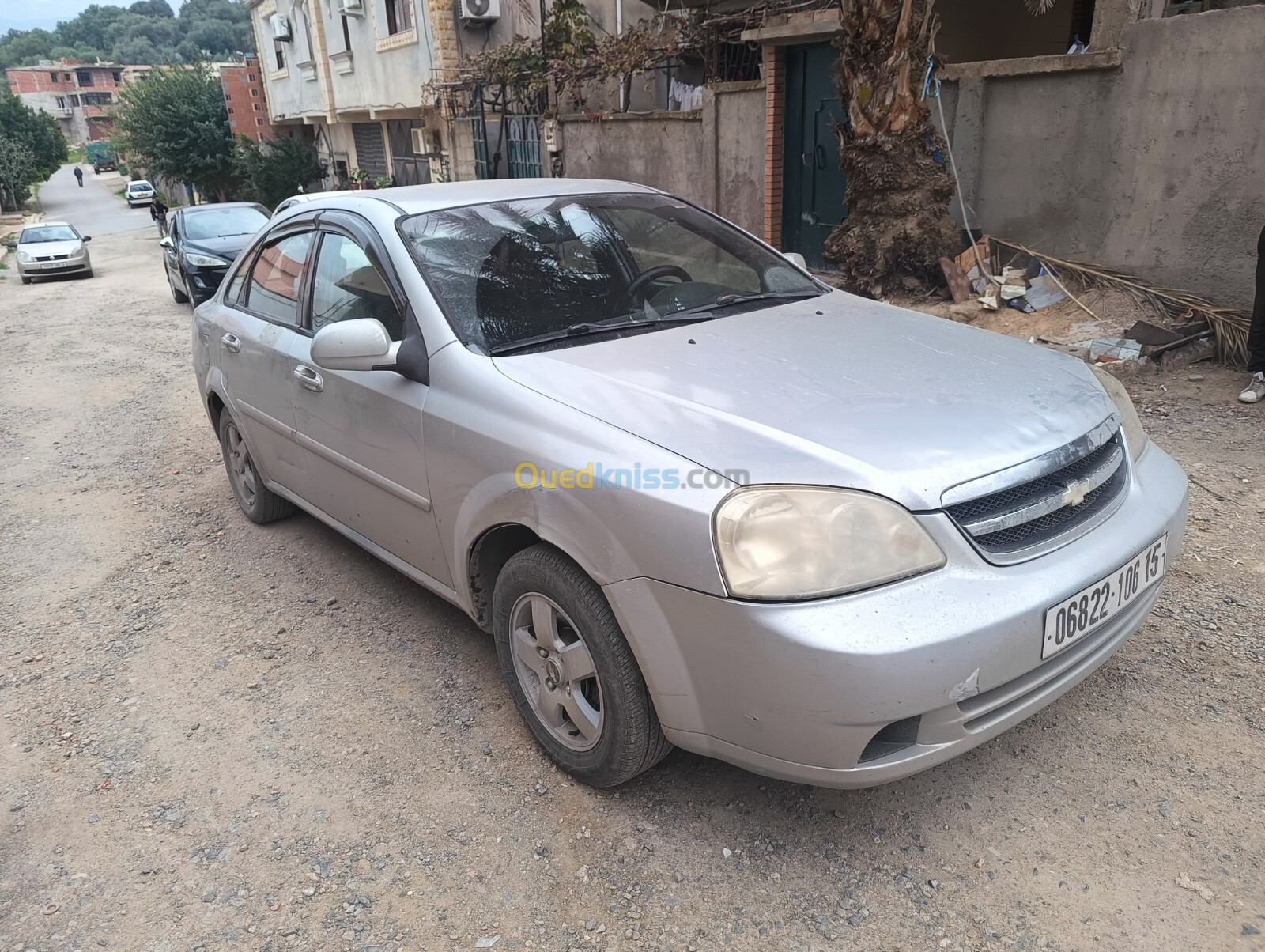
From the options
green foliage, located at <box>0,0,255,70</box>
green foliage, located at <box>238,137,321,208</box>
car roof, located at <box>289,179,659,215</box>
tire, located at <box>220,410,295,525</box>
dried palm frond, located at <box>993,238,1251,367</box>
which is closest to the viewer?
car roof, located at <box>289,179,659,215</box>

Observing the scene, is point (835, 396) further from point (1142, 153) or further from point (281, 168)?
point (281, 168)

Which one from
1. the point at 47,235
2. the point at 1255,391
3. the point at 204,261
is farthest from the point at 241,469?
the point at 47,235

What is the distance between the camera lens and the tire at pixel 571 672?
223 centimetres

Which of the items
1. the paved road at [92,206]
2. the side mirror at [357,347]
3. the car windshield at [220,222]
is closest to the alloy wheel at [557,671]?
the side mirror at [357,347]

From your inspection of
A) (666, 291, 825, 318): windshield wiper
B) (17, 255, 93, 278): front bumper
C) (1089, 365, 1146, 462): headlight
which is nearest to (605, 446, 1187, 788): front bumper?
(1089, 365, 1146, 462): headlight

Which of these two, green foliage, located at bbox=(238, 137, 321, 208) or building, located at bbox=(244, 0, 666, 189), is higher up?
building, located at bbox=(244, 0, 666, 189)

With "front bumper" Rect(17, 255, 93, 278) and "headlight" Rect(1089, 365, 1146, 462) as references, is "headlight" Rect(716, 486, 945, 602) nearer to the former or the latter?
"headlight" Rect(1089, 365, 1146, 462)

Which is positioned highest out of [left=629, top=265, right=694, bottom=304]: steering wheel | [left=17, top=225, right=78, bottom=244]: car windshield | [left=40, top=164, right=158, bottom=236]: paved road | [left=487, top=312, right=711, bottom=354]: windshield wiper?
[left=629, top=265, right=694, bottom=304]: steering wheel

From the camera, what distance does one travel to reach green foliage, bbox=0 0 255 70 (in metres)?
118

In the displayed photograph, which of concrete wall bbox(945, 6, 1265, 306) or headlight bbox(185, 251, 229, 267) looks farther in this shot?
headlight bbox(185, 251, 229, 267)

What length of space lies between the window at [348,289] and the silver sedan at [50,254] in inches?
742

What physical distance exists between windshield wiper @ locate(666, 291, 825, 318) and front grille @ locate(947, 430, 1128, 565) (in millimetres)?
1294

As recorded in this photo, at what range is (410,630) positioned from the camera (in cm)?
353

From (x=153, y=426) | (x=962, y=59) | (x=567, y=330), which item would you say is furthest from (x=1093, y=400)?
(x=962, y=59)
